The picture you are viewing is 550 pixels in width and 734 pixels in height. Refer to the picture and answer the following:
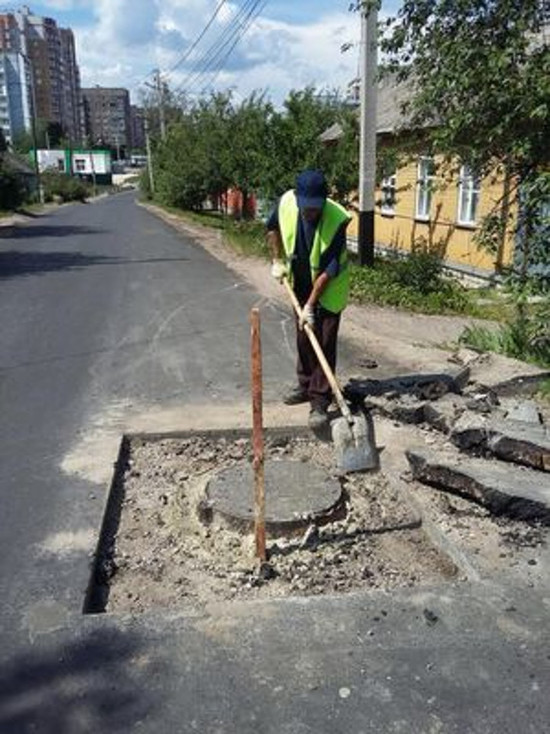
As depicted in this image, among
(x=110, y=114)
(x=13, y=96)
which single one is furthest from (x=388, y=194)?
(x=110, y=114)

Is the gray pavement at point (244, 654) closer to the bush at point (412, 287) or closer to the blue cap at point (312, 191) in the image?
the blue cap at point (312, 191)

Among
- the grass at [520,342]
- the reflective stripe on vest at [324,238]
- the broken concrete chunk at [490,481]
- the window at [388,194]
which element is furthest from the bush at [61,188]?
the broken concrete chunk at [490,481]

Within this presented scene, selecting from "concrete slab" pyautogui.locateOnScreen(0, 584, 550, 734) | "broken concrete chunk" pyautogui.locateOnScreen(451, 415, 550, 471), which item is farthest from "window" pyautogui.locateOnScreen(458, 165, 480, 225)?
"concrete slab" pyautogui.locateOnScreen(0, 584, 550, 734)

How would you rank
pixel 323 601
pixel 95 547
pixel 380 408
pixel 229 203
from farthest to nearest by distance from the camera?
1. pixel 229 203
2. pixel 380 408
3. pixel 95 547
4. pixel 323 601

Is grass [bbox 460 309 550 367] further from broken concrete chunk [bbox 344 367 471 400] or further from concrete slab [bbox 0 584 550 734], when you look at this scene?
concrete slab [bbox 0 584 550 734]

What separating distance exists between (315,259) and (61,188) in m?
65.3

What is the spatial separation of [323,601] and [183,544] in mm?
991

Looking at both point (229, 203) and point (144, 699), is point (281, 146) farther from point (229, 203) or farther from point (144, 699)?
point (229, 203)

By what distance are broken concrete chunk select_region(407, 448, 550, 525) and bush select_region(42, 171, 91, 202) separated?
2499 inches

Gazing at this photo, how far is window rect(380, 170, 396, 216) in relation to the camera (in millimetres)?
15414

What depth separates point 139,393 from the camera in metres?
6.44

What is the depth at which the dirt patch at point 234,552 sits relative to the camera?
3508 millimetres

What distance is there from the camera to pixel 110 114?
13675cm

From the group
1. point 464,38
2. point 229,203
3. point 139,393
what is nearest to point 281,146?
point 464,38
